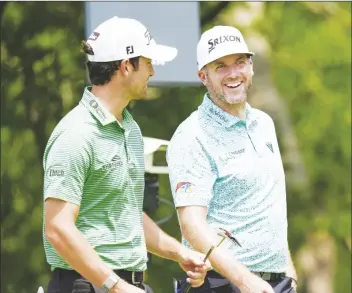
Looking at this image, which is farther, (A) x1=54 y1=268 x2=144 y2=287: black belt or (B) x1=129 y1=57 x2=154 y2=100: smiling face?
(B) x1=129 y1=57 x2=154 y2=100: smiling face

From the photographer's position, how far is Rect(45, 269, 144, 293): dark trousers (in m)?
5.13

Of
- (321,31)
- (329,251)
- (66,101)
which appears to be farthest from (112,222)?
(329,251)

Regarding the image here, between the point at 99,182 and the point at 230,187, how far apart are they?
775mm

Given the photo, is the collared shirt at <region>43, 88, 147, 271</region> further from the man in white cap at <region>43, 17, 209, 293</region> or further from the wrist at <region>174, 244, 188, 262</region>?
the wrist at <region>174, 244, 188, 262</region>

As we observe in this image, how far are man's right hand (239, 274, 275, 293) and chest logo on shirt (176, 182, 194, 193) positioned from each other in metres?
0.49

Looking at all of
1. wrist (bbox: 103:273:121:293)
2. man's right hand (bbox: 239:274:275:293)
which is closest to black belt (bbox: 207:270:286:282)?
man's right hand (bbox: 239:274:275:293)

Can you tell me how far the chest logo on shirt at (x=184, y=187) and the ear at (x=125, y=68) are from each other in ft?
1.90

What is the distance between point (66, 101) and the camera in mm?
12984

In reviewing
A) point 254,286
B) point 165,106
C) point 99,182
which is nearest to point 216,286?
point 254,286

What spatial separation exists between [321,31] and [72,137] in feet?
31.2

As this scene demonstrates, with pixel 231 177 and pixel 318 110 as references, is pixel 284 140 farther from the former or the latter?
pixel 231 177

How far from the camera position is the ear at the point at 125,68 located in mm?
5426

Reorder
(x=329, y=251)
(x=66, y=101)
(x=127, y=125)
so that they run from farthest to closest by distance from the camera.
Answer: (x=329, y=251) < (x=66, y=101) < (x=127, y=125)

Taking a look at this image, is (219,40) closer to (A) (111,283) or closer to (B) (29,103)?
(A) (111,283)
